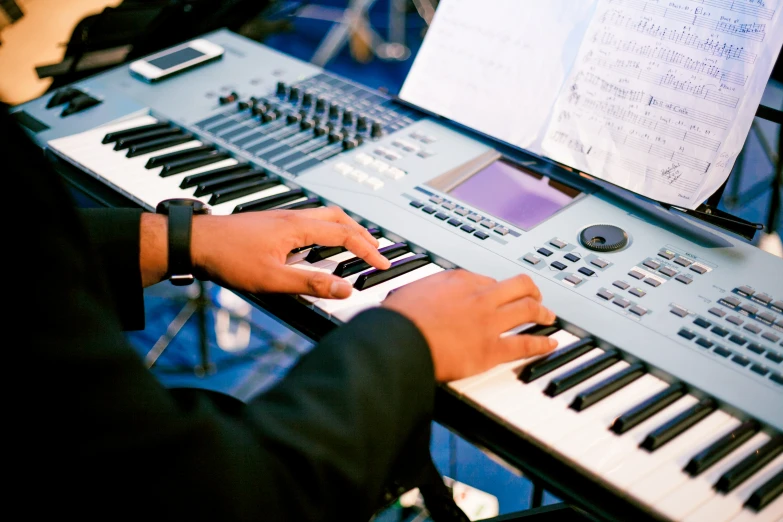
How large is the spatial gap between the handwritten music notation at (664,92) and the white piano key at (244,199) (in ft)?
1.83

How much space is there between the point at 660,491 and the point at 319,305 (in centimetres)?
57

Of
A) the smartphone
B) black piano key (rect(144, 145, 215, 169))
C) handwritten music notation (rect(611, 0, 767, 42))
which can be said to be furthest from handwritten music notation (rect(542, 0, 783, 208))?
the smartphone

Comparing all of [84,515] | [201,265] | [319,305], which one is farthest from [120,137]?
[84,515]

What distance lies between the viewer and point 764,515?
34.3 inches

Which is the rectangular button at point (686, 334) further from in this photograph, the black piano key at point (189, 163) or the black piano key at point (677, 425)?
the black piano key at point (189, 163)

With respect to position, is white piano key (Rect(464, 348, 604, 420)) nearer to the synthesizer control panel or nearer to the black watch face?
the synthesizer control panel

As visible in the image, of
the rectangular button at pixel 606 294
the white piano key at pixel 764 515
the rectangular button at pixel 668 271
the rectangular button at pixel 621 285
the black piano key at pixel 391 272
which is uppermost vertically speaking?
the rectangular button at pixel 668 271

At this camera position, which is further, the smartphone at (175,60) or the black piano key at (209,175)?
the smartphone at (175,60)

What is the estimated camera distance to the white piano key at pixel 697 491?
866 millimetres

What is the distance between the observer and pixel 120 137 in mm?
1665

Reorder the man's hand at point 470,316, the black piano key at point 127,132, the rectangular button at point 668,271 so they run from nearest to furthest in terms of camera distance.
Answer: the man's hand at point 470,316 → the rectangular button at point 668,271 → the black piano key at point 127,132

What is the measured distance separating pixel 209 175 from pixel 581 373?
34.8 inches

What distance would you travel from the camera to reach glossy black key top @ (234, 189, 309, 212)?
1.44m

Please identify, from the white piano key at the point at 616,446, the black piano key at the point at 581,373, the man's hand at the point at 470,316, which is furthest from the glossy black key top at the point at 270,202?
the white piano key at the point at 616,446
